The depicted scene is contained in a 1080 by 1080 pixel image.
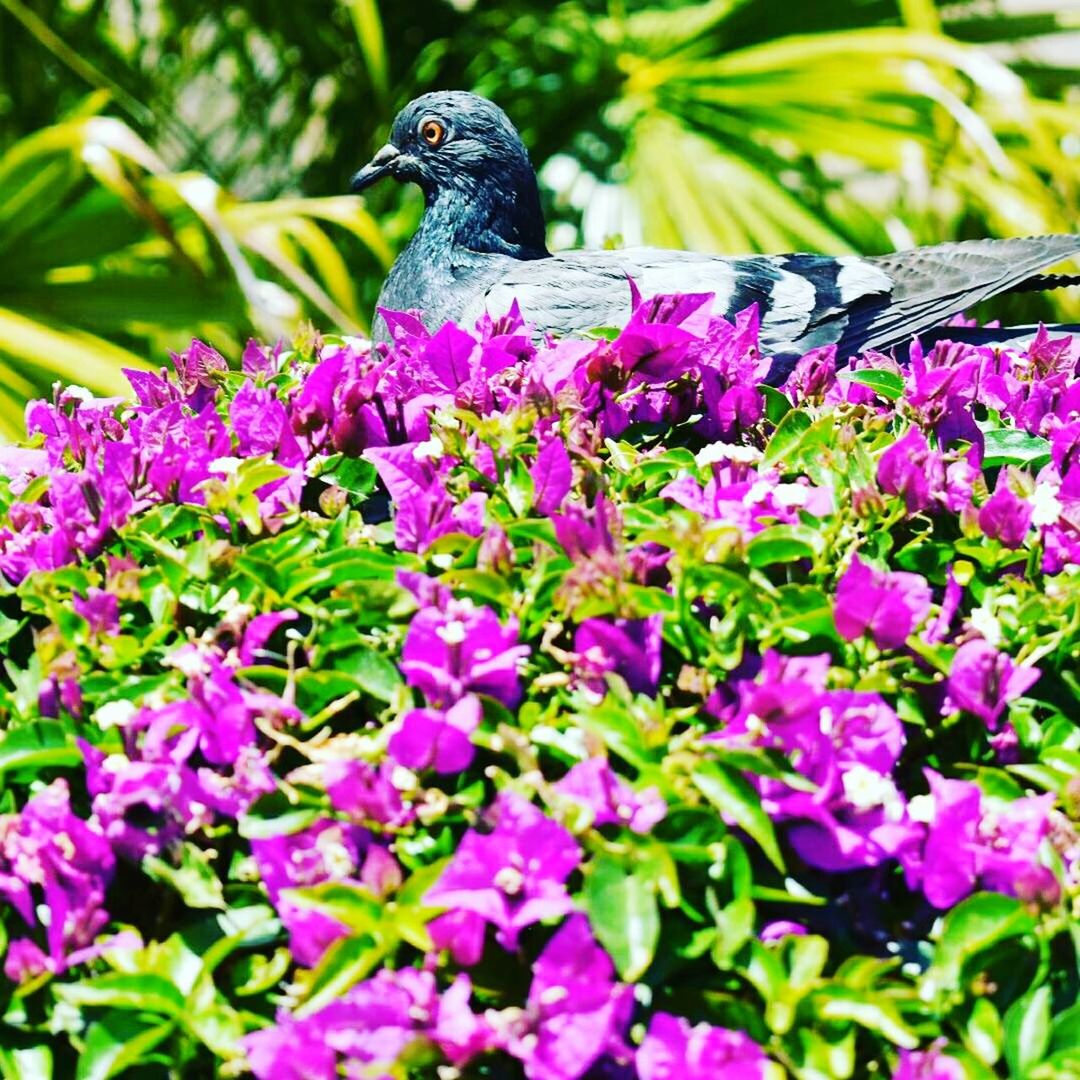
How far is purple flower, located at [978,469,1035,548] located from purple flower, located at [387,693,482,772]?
2.01ft

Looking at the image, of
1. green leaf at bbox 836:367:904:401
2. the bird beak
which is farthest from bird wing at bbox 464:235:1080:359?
green leaf at bbox 836:367:904:401

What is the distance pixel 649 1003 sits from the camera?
3.92 ft

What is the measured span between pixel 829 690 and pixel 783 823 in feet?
0.45

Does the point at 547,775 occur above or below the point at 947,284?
above

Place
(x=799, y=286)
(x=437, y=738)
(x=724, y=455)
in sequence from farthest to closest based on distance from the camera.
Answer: (x=799, y=286)
(x=724, y=455)
(x=437, y=738)

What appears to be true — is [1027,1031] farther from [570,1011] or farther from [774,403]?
[774,403]

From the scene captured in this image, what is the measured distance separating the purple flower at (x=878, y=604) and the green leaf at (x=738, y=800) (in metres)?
0.22

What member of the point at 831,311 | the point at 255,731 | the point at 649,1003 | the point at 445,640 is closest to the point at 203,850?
the point at 255,731

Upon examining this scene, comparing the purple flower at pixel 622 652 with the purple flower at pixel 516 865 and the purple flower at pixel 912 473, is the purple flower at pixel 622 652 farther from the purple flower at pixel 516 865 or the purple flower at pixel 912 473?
the purple flower at pixel 912 473

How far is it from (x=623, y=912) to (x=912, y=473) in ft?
2.10

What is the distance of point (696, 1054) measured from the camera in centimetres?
112

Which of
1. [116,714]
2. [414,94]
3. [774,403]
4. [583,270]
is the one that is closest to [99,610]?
[116,714]

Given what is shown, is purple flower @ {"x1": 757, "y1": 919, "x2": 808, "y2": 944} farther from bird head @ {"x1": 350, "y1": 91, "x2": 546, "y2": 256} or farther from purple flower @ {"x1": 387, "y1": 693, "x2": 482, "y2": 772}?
bird head @ {"x1": 350, "y1": 91, "x2": 546, "y2": 256}

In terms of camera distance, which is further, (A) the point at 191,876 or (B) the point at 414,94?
(B) the point at 414,94
